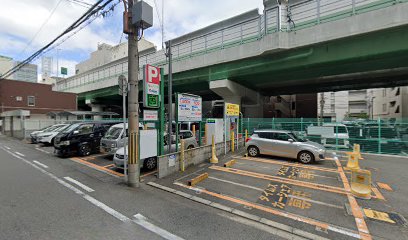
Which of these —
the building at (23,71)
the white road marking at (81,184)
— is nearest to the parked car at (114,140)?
the white road marking at (81,184)

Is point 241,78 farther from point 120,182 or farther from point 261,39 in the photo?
point 120,182

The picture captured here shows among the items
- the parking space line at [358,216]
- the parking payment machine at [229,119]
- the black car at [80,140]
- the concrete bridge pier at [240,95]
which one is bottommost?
the parking space line at [358,216]

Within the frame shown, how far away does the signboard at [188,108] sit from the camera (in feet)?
26.7

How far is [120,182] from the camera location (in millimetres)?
6363

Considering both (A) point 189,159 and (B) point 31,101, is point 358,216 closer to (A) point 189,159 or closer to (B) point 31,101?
(A) point 189,159

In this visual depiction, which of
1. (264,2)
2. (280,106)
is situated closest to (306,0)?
(264,2)

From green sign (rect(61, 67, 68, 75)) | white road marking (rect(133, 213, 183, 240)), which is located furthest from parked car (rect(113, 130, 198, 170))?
green sign (rect(61, 67, 68, 75))

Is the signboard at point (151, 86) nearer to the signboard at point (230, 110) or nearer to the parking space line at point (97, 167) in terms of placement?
the parking space line at point (97, 167)

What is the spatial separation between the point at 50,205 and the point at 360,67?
60.4ft

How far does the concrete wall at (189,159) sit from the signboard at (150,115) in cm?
135

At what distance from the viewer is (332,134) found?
41.4ft

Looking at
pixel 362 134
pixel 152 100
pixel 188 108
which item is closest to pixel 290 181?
pixel 188 108

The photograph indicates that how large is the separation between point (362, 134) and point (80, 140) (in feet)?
54.7

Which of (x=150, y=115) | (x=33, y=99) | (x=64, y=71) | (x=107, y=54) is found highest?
(x=107, y=54)
